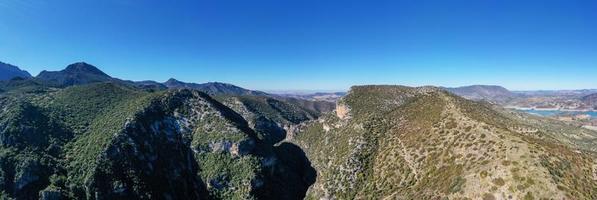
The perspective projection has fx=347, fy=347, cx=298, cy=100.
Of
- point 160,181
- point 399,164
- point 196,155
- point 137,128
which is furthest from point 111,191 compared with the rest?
point 399,164

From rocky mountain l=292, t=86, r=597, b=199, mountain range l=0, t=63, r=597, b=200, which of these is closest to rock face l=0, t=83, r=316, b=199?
mountain range l=0, t=63, r=597, b=200

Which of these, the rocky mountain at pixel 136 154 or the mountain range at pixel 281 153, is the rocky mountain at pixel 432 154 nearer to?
the mountain range at pixel 281 153

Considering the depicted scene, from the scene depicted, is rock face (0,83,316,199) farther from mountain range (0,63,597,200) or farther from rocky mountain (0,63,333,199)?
mountain range (0,63,597,200)

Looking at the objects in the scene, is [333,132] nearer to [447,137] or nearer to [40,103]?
[447,137]

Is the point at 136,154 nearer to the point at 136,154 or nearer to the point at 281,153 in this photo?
the point at 136,154

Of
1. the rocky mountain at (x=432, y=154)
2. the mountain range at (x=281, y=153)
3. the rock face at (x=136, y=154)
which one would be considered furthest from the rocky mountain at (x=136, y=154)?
the rocky mountain at (x=432, y=154)

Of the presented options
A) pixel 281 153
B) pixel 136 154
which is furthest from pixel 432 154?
pixel 136 154
